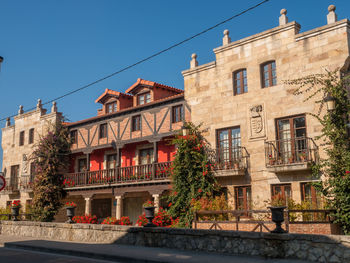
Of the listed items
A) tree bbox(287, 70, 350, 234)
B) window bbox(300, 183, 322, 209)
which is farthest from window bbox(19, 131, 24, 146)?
window bbox(300, 183, 322, 209)

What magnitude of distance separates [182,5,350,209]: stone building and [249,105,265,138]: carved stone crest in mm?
18

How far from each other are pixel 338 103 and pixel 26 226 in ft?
46.5

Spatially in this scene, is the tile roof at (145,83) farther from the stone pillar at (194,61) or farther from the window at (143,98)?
the stone pillar at (194,61)

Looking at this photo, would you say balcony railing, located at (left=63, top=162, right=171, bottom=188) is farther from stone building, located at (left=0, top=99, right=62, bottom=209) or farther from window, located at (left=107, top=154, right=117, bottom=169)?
stone building, located at (left=0, top=99, right=62, bottom=209)

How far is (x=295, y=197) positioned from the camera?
15.7m

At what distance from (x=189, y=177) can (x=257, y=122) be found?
404 centimetres

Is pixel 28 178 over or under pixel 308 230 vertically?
over

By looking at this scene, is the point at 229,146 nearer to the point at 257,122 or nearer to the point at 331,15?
the point at 257,122

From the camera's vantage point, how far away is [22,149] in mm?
31172


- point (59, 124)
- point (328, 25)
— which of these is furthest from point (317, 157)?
point (59, 124)

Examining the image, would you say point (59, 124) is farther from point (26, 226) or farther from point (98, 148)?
point (26, 226)

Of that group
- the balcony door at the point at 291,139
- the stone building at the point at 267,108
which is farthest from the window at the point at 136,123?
the balcony door at the point at 291,139

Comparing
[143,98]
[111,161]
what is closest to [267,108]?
[143,98]

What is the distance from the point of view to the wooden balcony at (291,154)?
15.2 meters
